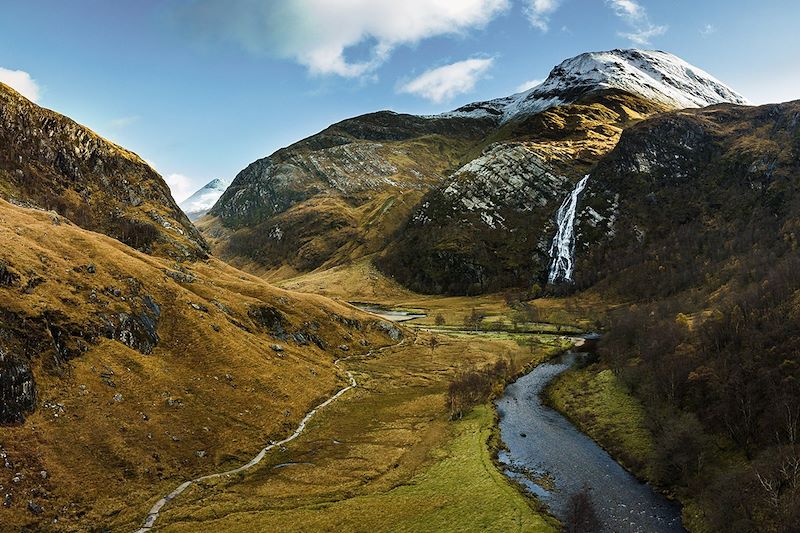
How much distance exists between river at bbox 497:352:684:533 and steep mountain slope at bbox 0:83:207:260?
395ft

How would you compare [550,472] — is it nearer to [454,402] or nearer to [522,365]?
[454,402]

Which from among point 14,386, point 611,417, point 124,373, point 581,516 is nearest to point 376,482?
point 581,516

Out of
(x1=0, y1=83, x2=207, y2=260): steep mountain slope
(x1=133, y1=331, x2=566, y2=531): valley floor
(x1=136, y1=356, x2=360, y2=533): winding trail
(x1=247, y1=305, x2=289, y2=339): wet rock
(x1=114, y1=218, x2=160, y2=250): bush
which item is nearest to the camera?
(x1=136, y1=356, x2=360, y2=533): winding trail

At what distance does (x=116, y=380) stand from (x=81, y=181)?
455 feet

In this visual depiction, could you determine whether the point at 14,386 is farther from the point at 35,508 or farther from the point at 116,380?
the point at 35,508

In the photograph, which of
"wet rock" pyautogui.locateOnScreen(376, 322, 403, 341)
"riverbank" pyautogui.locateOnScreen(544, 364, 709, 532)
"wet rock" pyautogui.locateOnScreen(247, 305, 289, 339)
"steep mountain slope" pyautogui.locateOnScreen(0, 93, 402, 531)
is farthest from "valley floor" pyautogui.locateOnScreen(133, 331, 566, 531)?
"wet rock" pyautogui.locateOnScreen(376, 322, 403, 341)

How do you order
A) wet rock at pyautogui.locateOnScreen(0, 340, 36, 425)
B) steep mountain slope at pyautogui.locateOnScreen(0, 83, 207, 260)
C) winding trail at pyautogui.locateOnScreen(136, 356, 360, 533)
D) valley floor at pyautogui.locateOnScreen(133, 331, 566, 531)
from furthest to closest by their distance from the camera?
steep mountain slope at pyautogui.locateOnScreen(0, 83, 207, 260) < wet rock at pyautogui.locateOnScreen(0, 340, 36, 425) < valley floor at pyautogui.locateOnScreen(133, 331, 566, 531) < winding trail at pyautogui.locateOnScreen(136, 356, 360, 533)

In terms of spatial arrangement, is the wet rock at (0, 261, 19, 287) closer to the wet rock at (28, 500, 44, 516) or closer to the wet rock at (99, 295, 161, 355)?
the wet rock at (99, 295, 161, 355)

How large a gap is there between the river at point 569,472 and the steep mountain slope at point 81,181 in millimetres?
120477

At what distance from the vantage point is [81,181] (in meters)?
168

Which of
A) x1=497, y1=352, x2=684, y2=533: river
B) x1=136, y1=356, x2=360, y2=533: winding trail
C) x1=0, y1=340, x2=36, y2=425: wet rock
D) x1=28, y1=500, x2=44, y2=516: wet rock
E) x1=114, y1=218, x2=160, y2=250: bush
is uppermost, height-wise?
x1=114, y1=218, x2=160, y2=250: bush

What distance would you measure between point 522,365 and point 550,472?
67.0 meters

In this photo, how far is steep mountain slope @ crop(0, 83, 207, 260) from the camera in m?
148

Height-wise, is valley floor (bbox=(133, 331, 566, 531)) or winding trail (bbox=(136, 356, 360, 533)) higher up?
winding trail (bbox=(136, 356, 360, 533))
